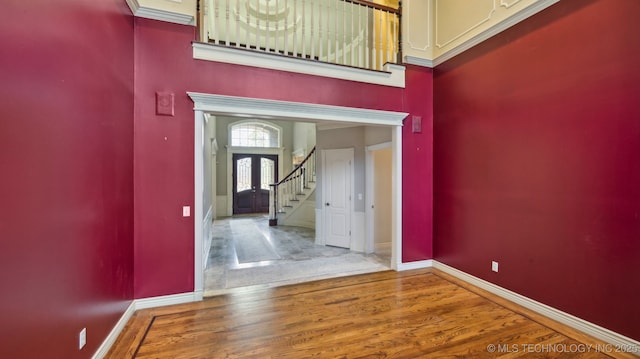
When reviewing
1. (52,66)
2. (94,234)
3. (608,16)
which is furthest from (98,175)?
(608,16)

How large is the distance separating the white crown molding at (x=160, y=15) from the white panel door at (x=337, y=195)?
3.44 meters

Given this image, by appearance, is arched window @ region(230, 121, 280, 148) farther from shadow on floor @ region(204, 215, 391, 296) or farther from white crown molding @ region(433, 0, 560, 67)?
white crown molding @ region(433, 0, 560, 67)

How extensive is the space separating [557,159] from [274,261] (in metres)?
4.06

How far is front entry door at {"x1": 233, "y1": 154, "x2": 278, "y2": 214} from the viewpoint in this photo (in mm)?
10266

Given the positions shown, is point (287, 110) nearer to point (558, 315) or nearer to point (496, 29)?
point (496, 29)

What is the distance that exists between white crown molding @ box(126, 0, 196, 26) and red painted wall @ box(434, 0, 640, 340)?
353cm

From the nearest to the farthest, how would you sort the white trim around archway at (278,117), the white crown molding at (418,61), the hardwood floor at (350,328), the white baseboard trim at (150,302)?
the hardwood floor at (350,328) → the white baseboard trim at (150,302) → the white trim around archway at (278,117) → the white crown molding at (418,61)

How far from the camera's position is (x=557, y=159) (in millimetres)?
2635

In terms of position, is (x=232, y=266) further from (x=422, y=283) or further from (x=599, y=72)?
(x=599, y=72)

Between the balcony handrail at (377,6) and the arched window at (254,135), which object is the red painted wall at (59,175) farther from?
the arched window at (254,135)

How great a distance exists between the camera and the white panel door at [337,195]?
5.48m

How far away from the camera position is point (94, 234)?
2.00 metres

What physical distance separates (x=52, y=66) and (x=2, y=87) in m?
0.42

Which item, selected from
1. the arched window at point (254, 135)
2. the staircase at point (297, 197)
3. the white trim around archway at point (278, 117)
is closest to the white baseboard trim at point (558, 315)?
the white trim around archway at point (278, 117)
